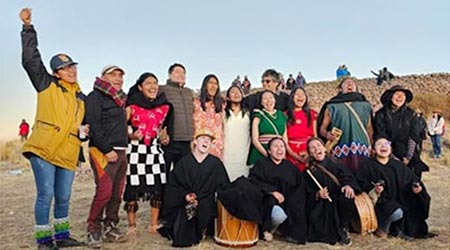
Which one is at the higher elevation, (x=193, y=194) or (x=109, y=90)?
(x=109, y=90)

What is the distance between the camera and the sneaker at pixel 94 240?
5.28 metres

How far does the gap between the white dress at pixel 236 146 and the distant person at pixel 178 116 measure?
47cm

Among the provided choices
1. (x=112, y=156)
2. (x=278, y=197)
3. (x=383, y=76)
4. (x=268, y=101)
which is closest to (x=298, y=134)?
(x=268, y=101)

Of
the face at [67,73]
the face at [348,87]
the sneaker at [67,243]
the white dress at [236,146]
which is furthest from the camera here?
the face at [348,87]

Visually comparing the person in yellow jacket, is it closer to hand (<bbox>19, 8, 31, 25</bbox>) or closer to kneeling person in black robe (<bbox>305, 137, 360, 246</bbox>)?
hand (<bbox>19, 8, 31, 25</bbox>)

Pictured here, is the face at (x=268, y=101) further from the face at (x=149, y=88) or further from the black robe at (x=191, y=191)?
the face at (x=149, y=88)

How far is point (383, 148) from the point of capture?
5.94 meters

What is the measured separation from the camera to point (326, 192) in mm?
5676

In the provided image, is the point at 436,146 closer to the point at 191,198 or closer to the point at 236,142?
the point at 236,142

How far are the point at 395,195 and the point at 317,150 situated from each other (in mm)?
1103

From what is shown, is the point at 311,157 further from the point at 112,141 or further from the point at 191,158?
the point at 112,141

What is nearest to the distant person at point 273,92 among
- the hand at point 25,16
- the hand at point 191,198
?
the hand at point 191,198

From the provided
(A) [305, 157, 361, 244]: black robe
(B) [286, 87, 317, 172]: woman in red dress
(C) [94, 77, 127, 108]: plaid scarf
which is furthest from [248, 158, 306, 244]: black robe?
(C) [94, 77, 127, 108]: plaid scarf

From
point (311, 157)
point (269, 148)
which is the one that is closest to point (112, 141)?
point (269, 148)
